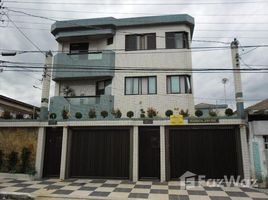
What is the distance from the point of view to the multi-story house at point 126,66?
13781mm

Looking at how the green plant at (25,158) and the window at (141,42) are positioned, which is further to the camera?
the window at (141,42)

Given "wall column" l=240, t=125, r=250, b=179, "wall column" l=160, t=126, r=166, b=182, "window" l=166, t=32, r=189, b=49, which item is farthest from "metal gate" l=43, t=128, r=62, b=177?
"window" l=166, t=32, r=189, b=49

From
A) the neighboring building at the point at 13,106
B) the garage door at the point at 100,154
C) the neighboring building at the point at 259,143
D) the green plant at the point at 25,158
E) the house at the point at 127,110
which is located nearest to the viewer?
the neighboring building at the point at 259,143

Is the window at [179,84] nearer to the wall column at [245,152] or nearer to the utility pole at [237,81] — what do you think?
the utility pole at [237,81]

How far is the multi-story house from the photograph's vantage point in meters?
13.8

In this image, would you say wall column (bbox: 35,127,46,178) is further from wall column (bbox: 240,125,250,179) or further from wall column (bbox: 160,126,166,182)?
wall column (bbox: 240,125,250,179)

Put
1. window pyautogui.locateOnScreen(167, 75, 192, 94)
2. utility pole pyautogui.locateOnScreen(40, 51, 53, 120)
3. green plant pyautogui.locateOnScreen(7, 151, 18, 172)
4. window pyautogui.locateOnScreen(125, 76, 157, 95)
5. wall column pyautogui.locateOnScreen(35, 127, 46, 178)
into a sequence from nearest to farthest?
wall column pyautogui.locateOnScreen(35, 127, 46, 178) < green plant pyautogui.locateOnScreen(7, 151, 18, 172) < utility pole pyautogui.locateOnScreen(40, 51, 53, 120) < window pyautogui.locateOnScreen(167, 75, 192, 94) < window pyautogui.locateOnScreen(125, 76, 157, 95)

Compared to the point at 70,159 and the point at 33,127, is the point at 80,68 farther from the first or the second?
the point at 70,159

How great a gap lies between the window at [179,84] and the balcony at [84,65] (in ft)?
12.8

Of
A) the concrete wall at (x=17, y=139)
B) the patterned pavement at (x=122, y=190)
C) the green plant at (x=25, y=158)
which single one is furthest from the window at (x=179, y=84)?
the green plant at (x=25, y=158)

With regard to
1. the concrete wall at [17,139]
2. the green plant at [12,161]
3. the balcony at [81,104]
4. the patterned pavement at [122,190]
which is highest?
the balcony at [81,104]

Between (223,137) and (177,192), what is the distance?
3426 millimetres

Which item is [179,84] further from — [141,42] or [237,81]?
[237,81]

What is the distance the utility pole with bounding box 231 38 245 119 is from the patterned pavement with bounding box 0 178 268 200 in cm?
325
